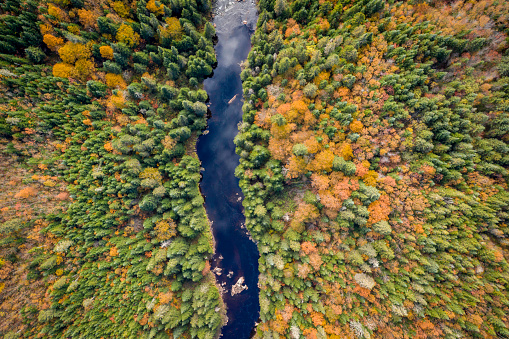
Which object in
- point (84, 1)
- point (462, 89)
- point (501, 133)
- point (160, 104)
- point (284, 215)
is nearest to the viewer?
point (501, 133)

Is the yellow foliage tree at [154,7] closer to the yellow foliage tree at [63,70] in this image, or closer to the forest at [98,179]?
the forest at [98,179]

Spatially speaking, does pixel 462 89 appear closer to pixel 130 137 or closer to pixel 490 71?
pixel 490 71

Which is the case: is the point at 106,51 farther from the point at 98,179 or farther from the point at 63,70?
the point at 98,179

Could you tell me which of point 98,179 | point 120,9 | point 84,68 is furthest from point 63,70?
point 98,179

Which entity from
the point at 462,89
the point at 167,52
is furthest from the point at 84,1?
the point at 462,89

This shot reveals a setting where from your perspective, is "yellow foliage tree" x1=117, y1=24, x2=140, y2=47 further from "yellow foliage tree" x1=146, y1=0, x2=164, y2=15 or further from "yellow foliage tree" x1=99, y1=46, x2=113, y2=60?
"yellow foliage tree" x1=146, y1=0, x2=164, y2=15

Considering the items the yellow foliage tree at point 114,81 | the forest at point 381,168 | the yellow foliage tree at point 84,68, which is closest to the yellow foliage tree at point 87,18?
the yellow foliage tree at point 84,68
